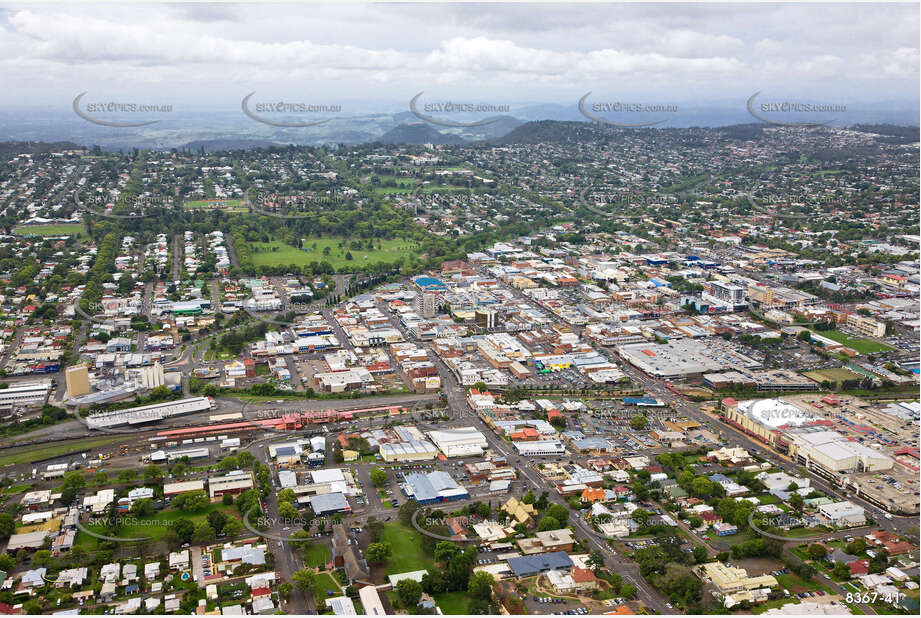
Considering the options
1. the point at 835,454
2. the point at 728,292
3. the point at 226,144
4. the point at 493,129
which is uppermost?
the point at 493,129

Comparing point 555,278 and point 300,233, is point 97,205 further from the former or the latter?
point 555,278

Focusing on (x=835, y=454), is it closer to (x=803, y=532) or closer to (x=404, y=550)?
(x=803, y=532)

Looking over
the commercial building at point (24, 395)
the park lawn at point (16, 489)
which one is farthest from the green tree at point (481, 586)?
the commercial building at point (24, 395)

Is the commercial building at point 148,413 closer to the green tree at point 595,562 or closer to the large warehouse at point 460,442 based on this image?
the large warehouse at point 460,442

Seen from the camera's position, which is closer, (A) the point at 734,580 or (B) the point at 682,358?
(A) the point at 734,580

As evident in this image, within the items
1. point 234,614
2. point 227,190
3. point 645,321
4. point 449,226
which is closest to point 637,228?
point 449,226

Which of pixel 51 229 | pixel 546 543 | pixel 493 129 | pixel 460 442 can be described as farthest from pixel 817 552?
pixel 493 129

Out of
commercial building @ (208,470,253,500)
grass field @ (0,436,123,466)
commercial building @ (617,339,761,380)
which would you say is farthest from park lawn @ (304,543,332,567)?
commercial building @ (617,339,761,380)
